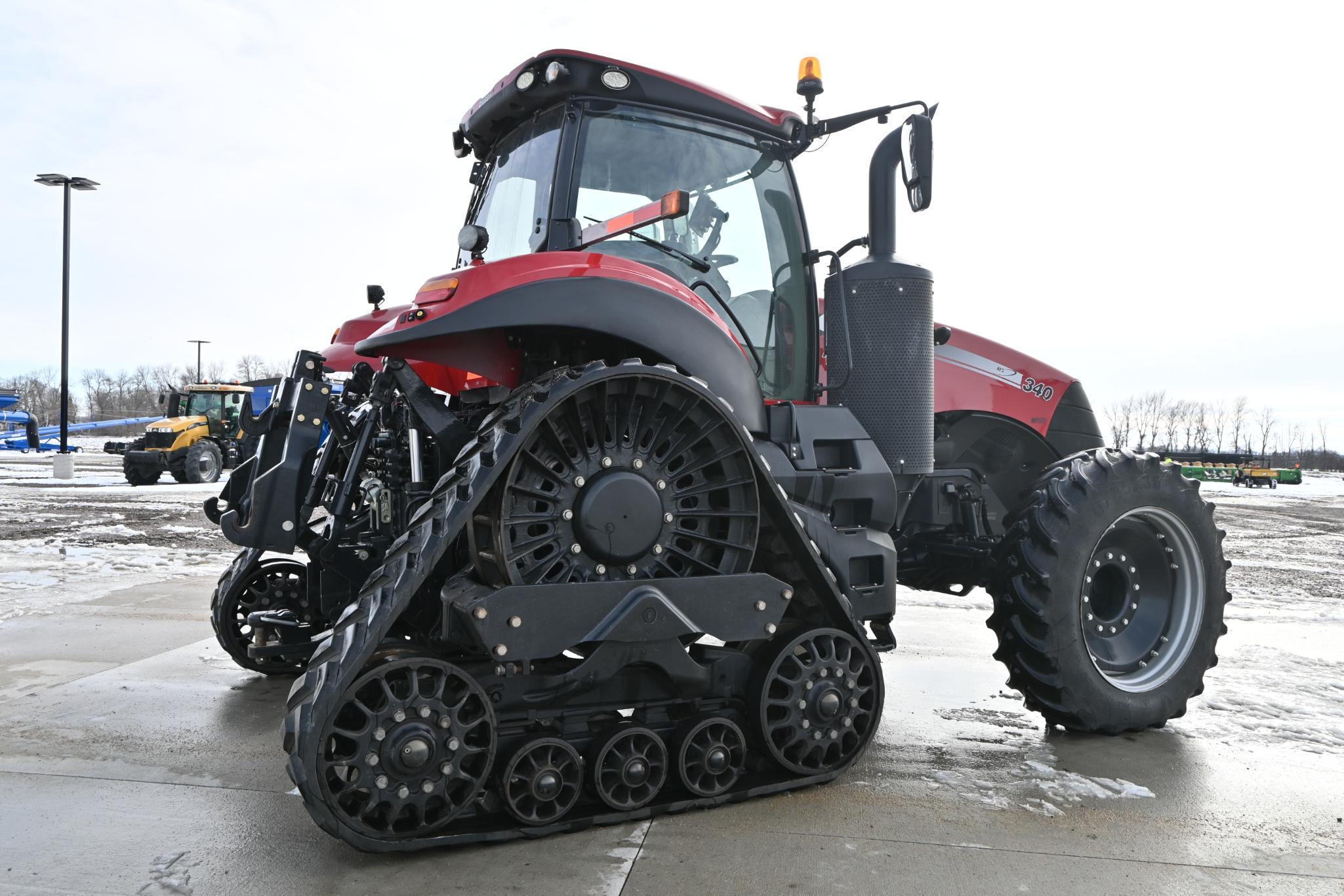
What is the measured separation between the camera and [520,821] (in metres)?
2.91

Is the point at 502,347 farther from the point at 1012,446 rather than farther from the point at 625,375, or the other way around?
the point at 1012,446

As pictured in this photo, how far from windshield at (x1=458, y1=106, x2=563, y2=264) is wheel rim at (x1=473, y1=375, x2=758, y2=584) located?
876 mm

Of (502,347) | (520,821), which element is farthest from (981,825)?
(502,347)

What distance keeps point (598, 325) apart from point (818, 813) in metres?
1.85

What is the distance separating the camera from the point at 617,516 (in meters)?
3.06

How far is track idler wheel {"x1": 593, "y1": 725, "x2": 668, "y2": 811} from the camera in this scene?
301cm

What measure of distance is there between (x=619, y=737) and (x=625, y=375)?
3.91 ft

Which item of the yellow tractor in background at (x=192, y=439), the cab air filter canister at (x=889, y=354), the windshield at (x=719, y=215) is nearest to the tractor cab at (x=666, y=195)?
the windshield at (x=719, y=215)

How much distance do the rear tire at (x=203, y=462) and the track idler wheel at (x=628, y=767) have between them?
20973mm

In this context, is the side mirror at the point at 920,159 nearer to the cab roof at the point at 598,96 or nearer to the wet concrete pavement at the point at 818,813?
the cab roof at the point at 598,96

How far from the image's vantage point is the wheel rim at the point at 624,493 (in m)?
3.00

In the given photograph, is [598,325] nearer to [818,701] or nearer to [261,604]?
[818,701]

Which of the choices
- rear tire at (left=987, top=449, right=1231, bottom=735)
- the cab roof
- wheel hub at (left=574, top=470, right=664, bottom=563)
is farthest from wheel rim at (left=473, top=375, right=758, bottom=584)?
rear tire at (left=987, top=449, right=1231, bottom=735)

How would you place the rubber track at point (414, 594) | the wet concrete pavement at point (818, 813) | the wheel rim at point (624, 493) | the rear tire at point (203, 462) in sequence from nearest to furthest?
the rubber track at point (414, 594), the wet concrete pavement at point (818, 813), the wheel rim at point (624, 493), the rear tire at point (203, 462)
